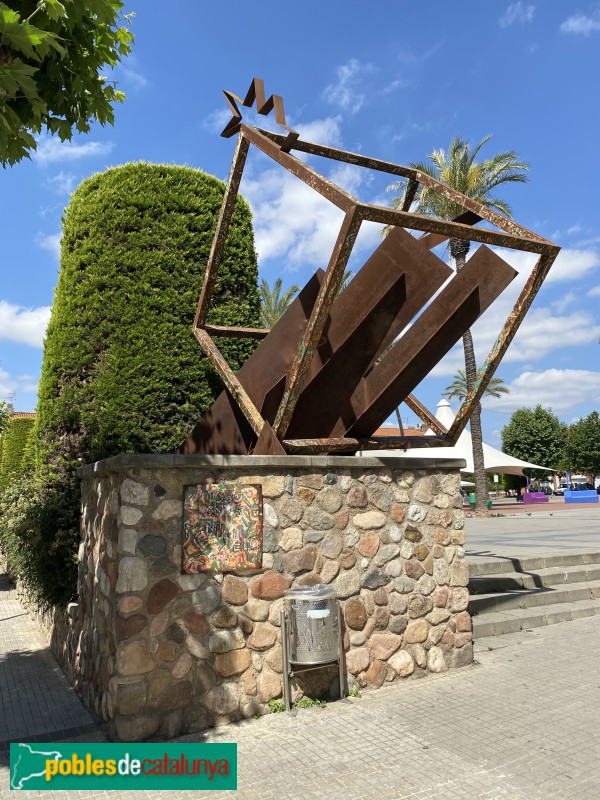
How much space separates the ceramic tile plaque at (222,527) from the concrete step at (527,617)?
2826mm

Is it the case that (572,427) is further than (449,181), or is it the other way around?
(572,427)

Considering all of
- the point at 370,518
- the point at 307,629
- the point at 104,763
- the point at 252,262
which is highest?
the point at 252,262

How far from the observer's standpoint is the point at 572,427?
5841 centimetres

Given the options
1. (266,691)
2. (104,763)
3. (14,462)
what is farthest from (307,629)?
(14,462)

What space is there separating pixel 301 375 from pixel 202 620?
1819 mm

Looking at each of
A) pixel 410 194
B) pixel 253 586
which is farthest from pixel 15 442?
pixel 253 586

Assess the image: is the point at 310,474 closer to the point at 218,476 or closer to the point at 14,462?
the point at 218,476

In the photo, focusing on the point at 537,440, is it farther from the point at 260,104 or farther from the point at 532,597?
the point at 260,104

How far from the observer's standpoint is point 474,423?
2138 cm

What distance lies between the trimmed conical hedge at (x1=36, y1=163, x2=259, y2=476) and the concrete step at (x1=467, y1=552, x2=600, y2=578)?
13.1 feet

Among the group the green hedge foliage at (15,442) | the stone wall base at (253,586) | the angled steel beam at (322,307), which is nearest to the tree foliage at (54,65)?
the angled steel beam at (322,307)

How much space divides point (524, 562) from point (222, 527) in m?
5.48

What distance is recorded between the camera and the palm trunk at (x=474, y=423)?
20.5 m

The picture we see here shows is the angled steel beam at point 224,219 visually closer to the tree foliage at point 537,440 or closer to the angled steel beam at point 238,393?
the angled steel beam at point 238,393
